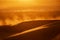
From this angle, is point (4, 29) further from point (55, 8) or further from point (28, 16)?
point (55, 8)

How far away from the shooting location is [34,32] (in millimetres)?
854

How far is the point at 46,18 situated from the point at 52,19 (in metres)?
0.04

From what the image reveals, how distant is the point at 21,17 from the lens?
0.87 meters

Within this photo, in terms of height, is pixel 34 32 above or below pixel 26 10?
below

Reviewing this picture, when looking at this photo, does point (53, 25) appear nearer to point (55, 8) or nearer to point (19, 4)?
point (55, 8)

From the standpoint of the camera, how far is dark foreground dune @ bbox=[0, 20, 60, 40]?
85 cm

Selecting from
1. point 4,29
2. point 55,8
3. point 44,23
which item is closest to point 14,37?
point 4,29

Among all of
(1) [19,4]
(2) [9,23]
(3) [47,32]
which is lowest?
(3) [47,32]

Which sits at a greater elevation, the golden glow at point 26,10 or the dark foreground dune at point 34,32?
the golden glow at point 26,10

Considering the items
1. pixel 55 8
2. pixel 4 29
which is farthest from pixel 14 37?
pixel 55 8

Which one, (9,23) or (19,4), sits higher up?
(19,4)

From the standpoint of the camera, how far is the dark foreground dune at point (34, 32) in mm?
852

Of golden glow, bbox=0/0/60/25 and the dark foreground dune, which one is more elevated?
golden glow, bbox=0/0/60/25

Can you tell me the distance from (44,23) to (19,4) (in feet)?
0.68
